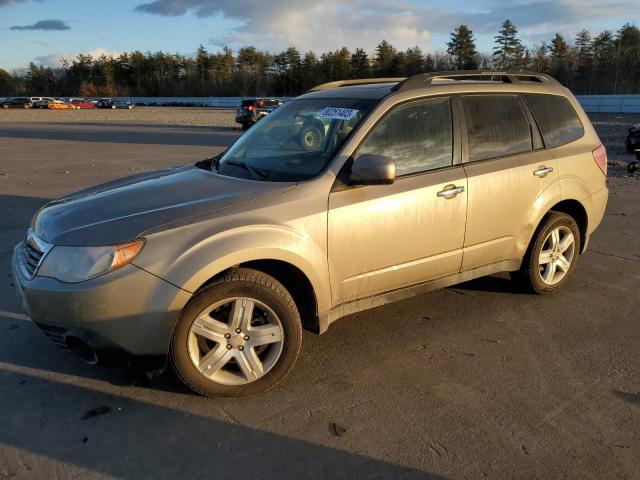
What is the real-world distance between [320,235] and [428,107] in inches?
54.6

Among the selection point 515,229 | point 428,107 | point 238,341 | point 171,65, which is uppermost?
point 171,65

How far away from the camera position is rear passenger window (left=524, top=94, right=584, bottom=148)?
4.78 m

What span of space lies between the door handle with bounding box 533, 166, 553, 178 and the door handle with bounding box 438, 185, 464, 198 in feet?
2.87

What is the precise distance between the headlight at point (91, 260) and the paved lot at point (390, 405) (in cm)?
80

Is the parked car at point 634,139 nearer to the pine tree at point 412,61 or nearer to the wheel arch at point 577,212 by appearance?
the wheel arch at point 577,212

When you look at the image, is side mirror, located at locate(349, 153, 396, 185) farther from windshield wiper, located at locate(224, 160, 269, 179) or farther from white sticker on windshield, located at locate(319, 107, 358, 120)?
windshield wiper, located at locate(224, 160, 269, 179)

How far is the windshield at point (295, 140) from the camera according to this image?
384 cm

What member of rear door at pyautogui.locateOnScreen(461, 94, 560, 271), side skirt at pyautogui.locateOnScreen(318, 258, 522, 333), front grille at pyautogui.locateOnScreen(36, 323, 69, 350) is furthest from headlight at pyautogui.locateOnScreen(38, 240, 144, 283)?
rear door at pyautogui.locateOnScreen(461, 94, 560, 271)

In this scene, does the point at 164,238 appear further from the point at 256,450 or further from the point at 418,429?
the point at 418,429

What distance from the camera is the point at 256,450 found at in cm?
290

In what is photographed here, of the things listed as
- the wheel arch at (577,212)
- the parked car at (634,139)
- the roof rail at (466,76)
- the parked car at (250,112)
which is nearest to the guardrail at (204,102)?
the parked car at (250,112)

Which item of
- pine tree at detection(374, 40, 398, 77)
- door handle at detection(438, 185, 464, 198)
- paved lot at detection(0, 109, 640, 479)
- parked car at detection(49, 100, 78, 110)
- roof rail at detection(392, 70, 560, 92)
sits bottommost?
paved lot at detection(0, 109, 640, 479)

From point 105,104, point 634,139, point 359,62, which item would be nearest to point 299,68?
point 359,62

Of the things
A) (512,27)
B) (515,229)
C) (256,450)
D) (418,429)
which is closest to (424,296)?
(515,229)
